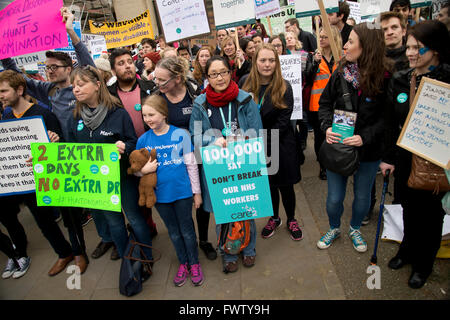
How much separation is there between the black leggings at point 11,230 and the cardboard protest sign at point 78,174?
35.7 inches

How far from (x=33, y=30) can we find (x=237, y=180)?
2367 mm

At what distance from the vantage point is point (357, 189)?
106 inches

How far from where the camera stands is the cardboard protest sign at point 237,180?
2262 mm

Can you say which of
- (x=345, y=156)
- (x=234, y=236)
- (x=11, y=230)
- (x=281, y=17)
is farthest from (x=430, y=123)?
(x=281, y=17)

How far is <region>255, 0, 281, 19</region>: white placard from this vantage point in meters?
4.54

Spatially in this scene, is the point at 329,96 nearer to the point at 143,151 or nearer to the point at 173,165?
the point at 173,165

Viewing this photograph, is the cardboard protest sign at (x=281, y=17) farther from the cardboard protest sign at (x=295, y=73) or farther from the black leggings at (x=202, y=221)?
the black leggings at (x=202, y=221)

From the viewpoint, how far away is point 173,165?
7.84ft

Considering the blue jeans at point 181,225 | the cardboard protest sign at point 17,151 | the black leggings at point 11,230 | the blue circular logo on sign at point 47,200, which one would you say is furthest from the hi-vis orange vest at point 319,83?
the black leggings at point 11,230

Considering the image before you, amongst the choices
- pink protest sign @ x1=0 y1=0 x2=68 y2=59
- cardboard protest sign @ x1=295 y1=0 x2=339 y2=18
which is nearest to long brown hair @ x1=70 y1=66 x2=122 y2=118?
pink protest sign @ x1=0 y1=0 x2=68 y2=59

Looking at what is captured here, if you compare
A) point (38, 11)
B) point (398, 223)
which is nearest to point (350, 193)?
point (398, 223)

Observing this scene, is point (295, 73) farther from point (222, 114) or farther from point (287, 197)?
point (222, 114)

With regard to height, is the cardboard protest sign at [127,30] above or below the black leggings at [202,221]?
above

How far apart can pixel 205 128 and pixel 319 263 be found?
1723 mm
